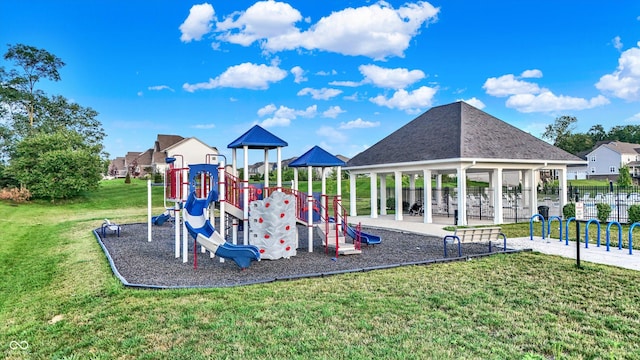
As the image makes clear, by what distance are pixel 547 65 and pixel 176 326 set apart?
26.5 metres

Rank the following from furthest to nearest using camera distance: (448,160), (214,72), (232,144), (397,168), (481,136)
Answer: (214,72) → (397,168) → (481,136) → (448,160) → (232,144)

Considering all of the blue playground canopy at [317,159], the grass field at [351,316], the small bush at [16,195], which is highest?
the blue playground canopy at [317,159]

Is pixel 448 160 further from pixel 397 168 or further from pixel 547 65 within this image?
pixel 547 65

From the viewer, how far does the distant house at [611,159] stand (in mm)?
64062

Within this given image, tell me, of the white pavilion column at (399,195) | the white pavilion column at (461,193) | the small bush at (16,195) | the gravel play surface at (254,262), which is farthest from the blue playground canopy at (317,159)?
the small bush at (16,195)

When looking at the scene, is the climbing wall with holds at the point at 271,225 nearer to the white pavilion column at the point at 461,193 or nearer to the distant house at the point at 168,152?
the white pavilion column at the point at 461,193

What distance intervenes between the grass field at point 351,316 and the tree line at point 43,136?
26337 mm

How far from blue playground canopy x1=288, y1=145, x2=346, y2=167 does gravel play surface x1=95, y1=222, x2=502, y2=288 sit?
2.53m

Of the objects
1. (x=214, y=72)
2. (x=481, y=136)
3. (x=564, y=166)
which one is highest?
(x=214, y=72)

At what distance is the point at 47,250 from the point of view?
42.5 ft

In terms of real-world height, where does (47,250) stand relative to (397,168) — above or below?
below

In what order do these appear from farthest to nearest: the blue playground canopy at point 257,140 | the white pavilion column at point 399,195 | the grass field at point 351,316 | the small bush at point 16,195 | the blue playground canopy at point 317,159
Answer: the small bush at point 16,195, the white pavilion column at point 399,195, the blue playground canopy at point 317,159, the blue playground canopy at point 257,140, the grass field at point 351,316

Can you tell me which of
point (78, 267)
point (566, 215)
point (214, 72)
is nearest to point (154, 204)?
point (214, 72)

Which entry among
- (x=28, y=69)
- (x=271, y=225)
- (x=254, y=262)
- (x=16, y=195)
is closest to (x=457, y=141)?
(x=271, y=225)
